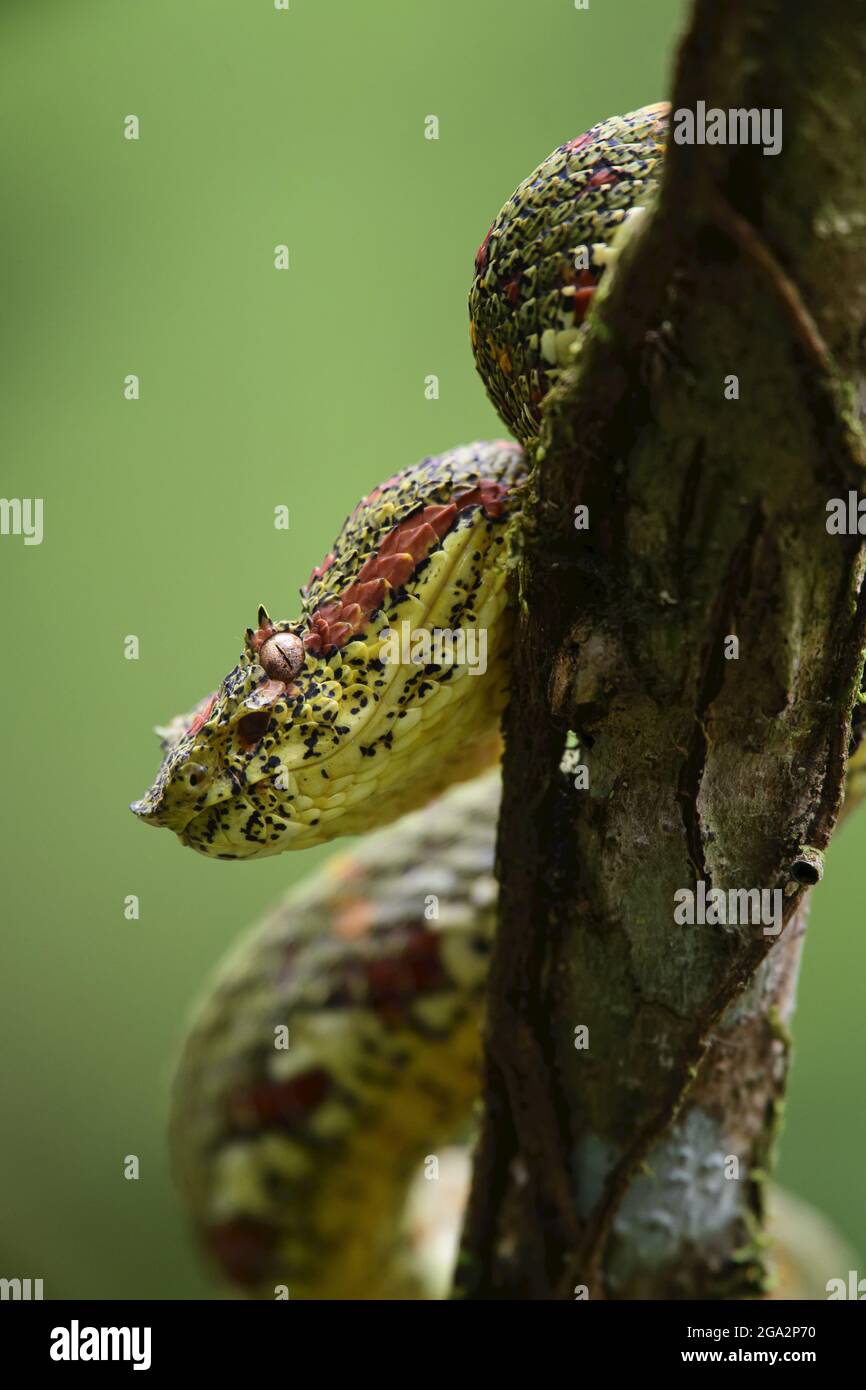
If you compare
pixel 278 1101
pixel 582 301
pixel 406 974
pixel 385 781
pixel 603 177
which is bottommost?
pixel 278 1101

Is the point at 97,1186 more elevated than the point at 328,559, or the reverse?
the point at 328,559

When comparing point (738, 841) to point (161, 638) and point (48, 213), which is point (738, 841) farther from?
point (48, 213)

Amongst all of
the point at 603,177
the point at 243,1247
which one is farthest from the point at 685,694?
the point at 243,1247

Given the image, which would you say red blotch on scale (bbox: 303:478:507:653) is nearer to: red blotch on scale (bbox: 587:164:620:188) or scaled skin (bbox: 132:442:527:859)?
scaled skin (bbox: 132:442:527:859)

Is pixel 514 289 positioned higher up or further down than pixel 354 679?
higher up

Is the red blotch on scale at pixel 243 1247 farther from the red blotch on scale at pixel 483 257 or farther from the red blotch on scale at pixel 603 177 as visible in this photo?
the red blotch on scale at pixel 603 177

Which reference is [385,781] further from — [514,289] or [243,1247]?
[243,1247]

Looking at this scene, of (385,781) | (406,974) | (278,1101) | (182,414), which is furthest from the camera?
(182,414)
